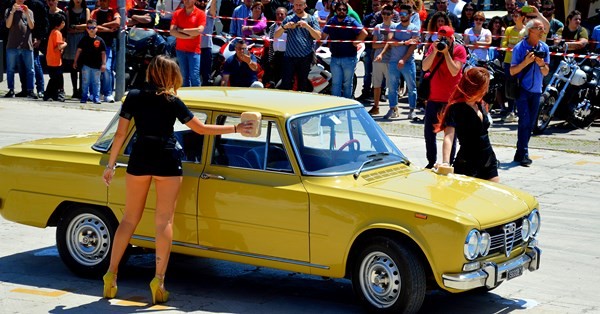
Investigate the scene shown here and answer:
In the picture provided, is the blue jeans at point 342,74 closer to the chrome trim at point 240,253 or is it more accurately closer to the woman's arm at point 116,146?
the chrome trim at point 240,253

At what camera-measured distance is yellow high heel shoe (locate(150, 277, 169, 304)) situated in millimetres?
7961

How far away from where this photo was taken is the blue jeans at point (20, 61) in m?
19.9

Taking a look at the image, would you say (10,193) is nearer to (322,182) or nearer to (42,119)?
(322,182)

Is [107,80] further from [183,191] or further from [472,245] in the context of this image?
[472,245]

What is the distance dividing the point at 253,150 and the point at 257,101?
44cm

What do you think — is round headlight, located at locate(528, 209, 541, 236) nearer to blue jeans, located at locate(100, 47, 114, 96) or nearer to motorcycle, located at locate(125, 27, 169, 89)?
blue jeans, located at locate(100, 47, 114, 96)

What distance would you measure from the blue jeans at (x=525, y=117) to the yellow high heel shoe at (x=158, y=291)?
24.6ft

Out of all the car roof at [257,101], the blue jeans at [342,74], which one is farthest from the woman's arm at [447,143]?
the blue jeans at [342,74]

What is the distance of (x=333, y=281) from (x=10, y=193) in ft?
9.08

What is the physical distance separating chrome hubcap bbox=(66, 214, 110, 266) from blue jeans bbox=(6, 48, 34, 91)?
38.4ft

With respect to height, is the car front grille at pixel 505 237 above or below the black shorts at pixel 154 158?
below

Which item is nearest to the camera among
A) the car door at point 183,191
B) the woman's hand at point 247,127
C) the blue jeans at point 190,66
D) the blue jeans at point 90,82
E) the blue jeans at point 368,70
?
the woman's hand at point 247,127

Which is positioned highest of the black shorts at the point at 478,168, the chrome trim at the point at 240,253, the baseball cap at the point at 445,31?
the baseball cap at the point at 445,31

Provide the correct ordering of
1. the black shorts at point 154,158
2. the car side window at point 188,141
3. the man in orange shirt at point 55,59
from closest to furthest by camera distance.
Result: 1. the black shorts at point 154,158
2. the car side window at point 188,141
3. the man in orange shirt at point 55,59
